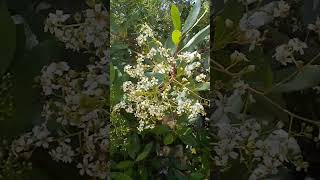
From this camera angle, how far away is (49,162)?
1.61 m

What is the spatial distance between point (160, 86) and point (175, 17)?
1.06 ft

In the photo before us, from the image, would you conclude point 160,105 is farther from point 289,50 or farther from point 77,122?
point 289,50

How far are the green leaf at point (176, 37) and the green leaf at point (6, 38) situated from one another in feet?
2.46

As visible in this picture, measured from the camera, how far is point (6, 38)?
159 cm

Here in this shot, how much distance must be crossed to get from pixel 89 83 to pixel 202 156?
0.69 m

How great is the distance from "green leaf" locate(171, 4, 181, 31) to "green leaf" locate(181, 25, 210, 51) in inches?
3.4

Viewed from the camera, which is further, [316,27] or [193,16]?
[193,16]

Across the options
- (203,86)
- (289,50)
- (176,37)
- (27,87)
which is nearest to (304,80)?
(289,50)

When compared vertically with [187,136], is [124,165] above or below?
below

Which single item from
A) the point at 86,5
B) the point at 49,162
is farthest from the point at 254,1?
the point at 49,162

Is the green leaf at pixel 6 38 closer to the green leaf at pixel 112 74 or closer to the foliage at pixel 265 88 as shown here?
the green leaf at pixel 112 74

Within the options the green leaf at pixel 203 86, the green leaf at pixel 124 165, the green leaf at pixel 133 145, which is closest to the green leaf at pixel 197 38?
the green leaf at pixel 203 86

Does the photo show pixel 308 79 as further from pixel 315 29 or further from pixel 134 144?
pixel 134 144

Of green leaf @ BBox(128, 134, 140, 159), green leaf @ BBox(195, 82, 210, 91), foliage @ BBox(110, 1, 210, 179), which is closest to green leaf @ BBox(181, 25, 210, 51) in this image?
foliage @ BBox(110, 1, 210, 179)
